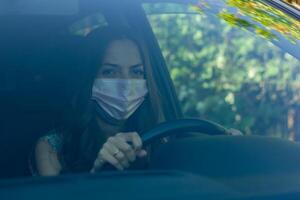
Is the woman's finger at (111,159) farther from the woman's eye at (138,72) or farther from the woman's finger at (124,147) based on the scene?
the woman's eye at (138,72)

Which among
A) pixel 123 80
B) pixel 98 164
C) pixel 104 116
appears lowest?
pixel 98 164

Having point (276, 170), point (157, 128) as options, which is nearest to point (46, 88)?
point (157, 128)

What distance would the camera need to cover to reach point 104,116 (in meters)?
2.46

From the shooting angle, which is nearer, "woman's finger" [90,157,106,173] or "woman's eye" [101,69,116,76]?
"woman's finger" [90,157,106,173]

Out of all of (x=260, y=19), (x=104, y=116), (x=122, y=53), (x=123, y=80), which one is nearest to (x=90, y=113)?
(x=104, y=116)

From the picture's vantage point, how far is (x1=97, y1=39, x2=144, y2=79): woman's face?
8.45ft

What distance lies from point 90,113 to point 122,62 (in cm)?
23

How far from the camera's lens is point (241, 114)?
2.53 meters

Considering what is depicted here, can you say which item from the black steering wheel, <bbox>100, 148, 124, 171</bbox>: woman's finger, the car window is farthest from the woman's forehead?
<bbox>100, 148, 124, 171</bbox>: woman's finger

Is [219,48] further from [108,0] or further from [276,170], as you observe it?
[276,170]

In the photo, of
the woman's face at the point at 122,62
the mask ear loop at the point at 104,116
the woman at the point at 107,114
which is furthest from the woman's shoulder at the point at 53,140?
the woman's face at the point at 122,62

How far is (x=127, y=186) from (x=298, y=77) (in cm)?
94

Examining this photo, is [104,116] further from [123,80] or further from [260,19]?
[260,19]

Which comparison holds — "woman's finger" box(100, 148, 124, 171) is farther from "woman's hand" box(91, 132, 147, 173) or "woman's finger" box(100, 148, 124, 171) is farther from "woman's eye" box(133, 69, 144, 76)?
"woman's eye" box(133, 69, 144, 76)
